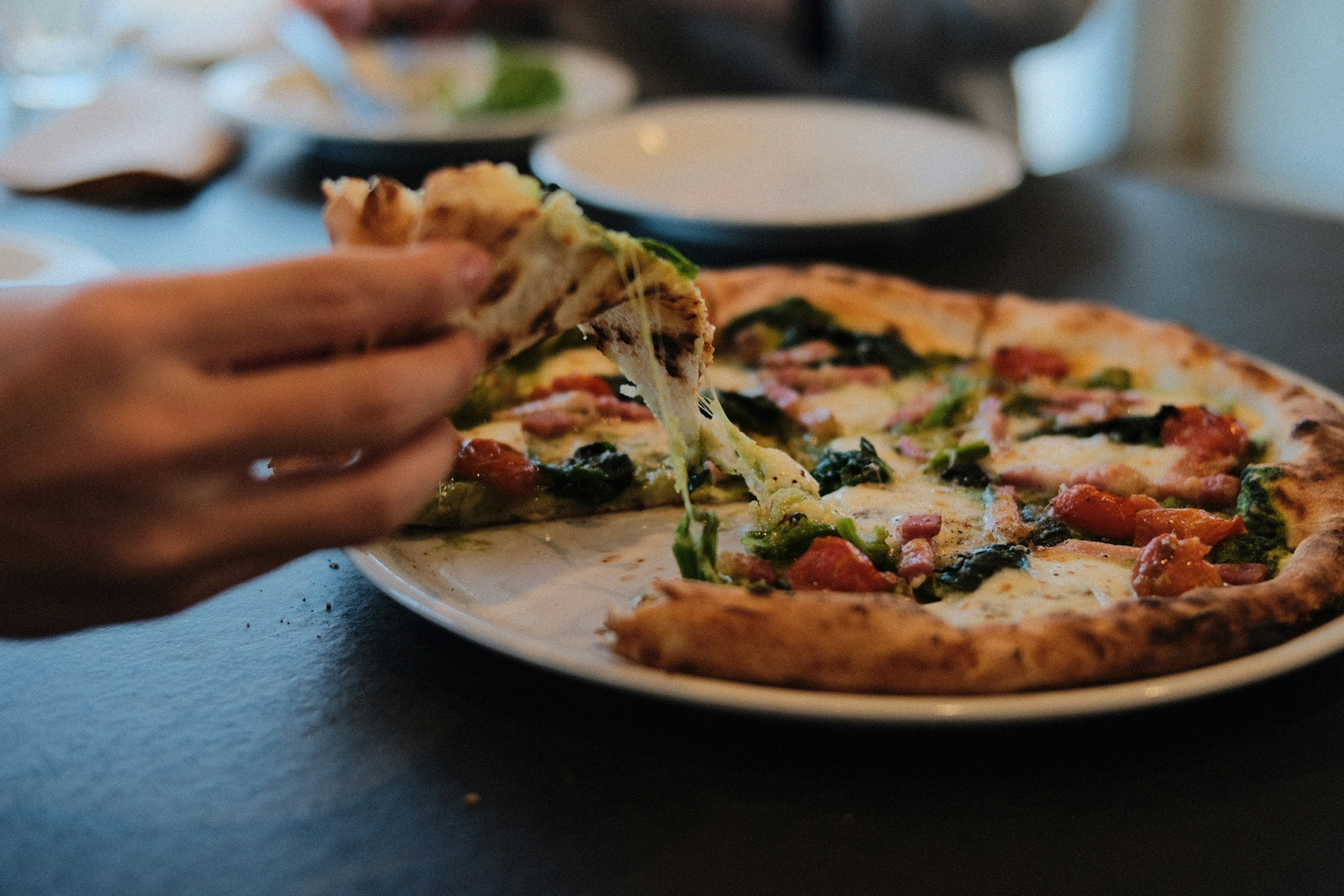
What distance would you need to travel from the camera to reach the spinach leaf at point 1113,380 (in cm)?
296

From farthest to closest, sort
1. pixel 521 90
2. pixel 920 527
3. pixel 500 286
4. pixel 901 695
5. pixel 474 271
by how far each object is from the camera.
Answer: pixel 521 90 < pixel 920 527 < pixel 500 286 < pixel 901 695 < pixel 474 271

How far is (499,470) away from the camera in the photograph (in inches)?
92.3

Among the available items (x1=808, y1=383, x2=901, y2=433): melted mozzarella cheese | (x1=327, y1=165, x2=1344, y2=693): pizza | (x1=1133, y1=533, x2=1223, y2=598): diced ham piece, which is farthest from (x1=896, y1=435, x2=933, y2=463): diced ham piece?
(x1=1133, y1=533, x2=1223, y2=598): diced ham piece

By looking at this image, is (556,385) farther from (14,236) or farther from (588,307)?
(14,236)

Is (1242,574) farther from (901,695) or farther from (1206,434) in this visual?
(901,695)

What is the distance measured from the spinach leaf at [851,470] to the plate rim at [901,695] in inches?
35.0

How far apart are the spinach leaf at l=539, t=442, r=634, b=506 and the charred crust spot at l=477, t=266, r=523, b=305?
0.63 m

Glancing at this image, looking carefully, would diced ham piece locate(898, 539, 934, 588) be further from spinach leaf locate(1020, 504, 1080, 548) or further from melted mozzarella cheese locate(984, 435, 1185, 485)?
melted mozzarella cheese locate(984, 435, 1185, 485)

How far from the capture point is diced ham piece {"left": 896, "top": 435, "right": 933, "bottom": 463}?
8.56ft

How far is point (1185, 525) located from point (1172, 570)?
0.27 meters

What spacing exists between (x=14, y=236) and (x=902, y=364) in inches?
94.2

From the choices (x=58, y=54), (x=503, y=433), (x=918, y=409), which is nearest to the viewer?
(x=503, y=433)

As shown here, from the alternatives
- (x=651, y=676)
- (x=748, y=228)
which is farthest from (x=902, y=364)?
(x=651, y=676)

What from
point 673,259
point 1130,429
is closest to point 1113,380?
point 1130,429
